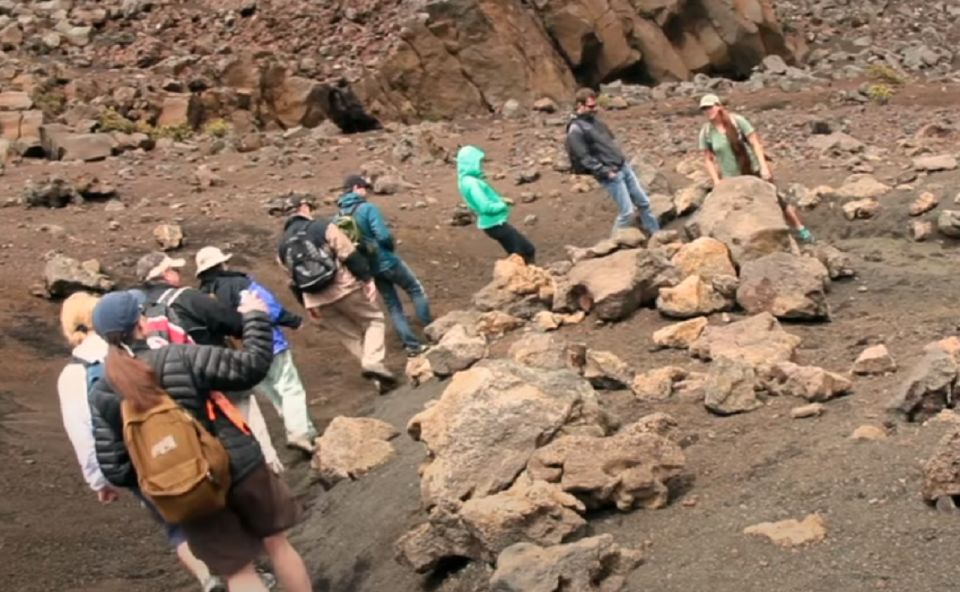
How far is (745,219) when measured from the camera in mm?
10734

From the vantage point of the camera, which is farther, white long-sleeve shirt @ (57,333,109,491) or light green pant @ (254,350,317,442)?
light green pant @ (254,350,317,442)

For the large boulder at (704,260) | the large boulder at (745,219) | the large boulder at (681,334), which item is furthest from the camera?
the large boulder at (745,219)

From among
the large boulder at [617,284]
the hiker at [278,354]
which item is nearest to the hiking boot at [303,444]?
the hiker at [278,354]

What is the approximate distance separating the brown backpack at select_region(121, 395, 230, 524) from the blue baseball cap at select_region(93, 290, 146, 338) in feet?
1.05

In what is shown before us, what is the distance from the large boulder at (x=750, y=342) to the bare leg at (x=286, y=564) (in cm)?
286

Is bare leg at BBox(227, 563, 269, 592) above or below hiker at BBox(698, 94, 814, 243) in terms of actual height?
above

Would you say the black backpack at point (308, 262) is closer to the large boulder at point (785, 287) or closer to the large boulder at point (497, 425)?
the large boulder at point (785, 287)

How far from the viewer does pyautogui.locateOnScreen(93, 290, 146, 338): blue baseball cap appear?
5.48 m

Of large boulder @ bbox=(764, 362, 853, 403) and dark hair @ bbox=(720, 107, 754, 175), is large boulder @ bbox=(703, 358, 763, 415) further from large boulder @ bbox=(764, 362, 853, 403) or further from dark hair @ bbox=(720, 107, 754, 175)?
dark hair @ bbox=(720, 107, 754, 175)

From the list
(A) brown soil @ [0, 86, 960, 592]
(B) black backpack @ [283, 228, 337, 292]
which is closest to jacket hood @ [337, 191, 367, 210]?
(B) black backpack @ [283, 228, 337, 292]

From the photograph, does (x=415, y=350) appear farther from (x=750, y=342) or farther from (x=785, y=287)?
(x=750, y=342)

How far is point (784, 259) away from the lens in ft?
31.8

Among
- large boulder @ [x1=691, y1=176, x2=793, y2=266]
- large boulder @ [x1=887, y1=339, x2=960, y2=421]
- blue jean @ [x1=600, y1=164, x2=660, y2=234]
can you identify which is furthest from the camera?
blue jean @ [x1=600, y1=164, x2=660, y2=234]

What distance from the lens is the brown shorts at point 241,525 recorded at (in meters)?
5.69
